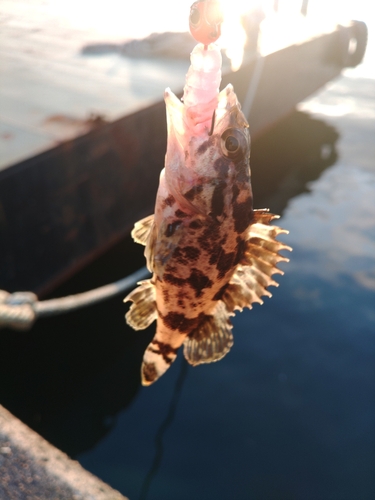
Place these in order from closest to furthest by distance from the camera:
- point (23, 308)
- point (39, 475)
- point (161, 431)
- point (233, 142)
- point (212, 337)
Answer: point (233, 142) < point (39, 475) < point (212, 337) < point (23, 308) < point (161, 431)

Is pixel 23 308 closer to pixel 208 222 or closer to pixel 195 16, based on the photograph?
pixel 208 222

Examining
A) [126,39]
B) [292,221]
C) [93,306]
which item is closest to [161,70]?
[126,39]

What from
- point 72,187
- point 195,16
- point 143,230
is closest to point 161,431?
point 72,187

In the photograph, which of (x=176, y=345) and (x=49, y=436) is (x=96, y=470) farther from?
(x=176, y=345)

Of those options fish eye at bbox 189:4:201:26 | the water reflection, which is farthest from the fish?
the water reflection

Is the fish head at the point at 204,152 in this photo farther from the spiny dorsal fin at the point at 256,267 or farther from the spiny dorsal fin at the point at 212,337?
the spiny dorsal fin at the point at 212,337

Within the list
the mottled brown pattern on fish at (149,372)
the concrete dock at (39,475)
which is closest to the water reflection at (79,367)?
the concrete dock at (39,475)
